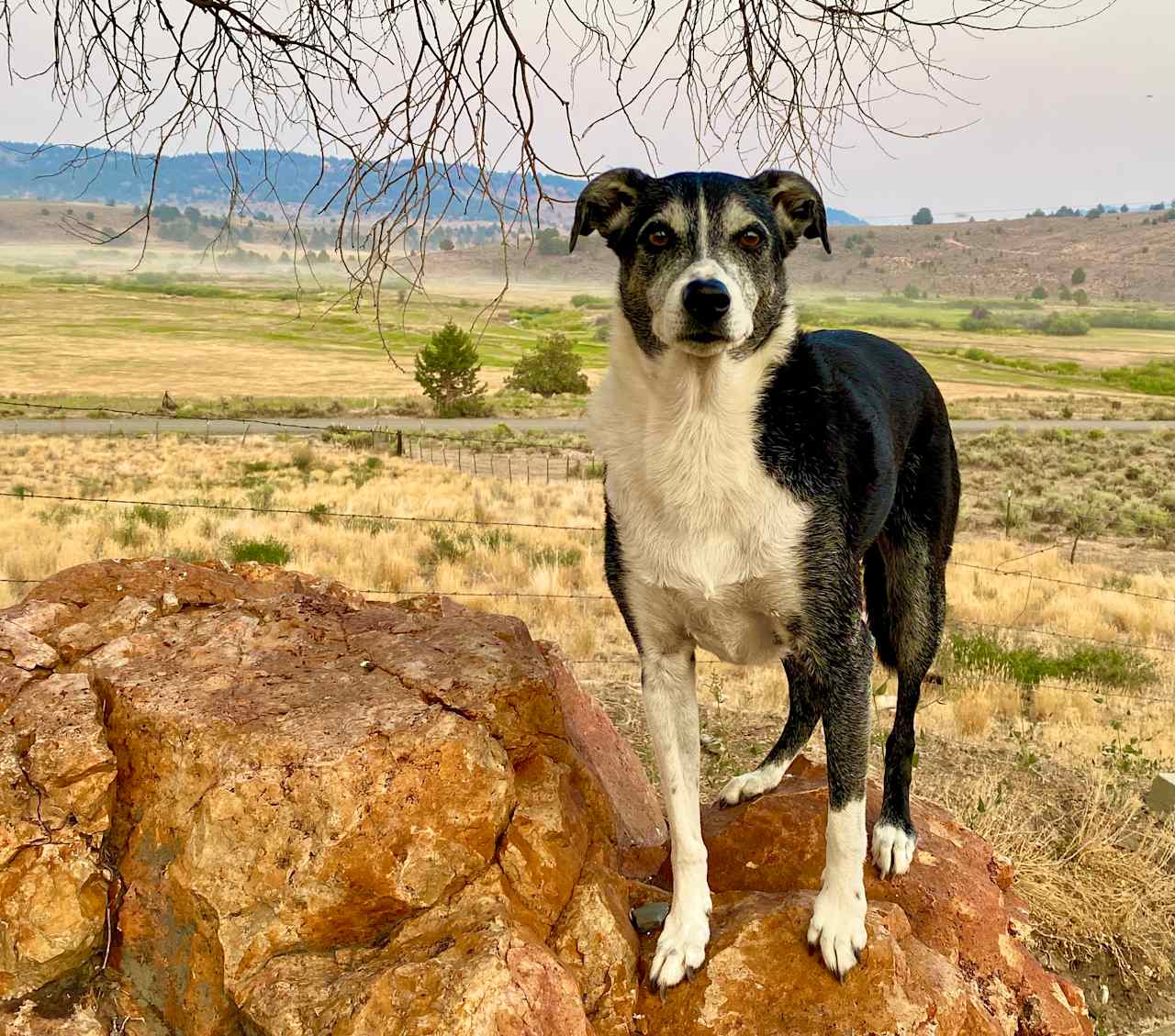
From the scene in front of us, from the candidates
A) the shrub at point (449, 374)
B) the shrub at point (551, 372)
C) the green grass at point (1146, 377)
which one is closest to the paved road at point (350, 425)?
the shrub at point (449, 374)

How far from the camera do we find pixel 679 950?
9.69 ft

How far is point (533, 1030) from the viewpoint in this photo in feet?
8.16

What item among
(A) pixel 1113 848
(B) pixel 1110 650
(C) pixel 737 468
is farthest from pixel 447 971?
(B) pixel 1110 650

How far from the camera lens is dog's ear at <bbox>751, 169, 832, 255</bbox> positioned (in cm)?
304

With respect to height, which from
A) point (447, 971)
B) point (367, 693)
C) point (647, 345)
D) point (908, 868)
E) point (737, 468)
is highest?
point (647, 345)

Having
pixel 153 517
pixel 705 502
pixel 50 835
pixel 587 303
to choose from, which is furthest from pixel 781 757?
pixel 587 303

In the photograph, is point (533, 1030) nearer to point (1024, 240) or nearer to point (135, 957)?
point (135, 957)

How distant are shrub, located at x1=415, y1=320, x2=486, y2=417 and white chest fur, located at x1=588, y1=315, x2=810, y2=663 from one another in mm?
40146

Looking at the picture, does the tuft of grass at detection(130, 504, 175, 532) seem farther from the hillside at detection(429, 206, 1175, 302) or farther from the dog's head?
the hillside at detection(429, 206, 1175, 302)

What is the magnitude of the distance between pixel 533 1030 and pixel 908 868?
5.52 ft

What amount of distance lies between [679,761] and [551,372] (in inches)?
1962

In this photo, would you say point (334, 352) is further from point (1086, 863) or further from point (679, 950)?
point (679, 950)

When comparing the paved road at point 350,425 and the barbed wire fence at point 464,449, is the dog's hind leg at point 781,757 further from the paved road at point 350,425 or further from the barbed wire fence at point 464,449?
the paved road at point 350,425

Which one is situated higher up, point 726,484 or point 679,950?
point 726,484
